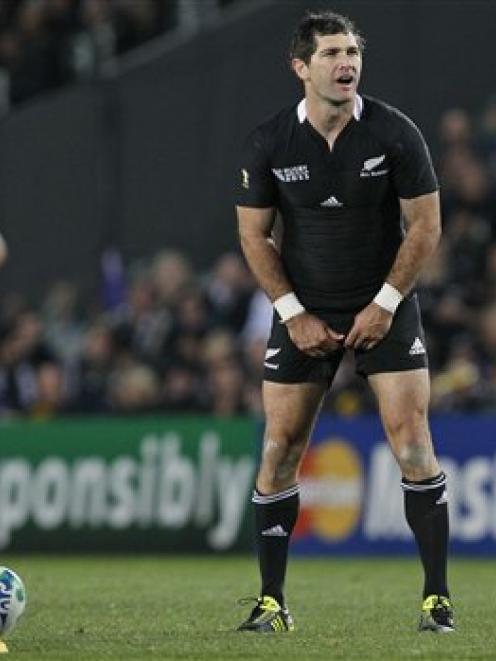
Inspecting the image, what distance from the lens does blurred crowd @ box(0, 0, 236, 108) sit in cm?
1942

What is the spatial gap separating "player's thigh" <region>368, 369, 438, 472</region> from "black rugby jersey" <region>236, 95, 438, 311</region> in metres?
0.38

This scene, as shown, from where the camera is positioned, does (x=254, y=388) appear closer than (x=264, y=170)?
No

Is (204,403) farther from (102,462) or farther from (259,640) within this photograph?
(259,640)

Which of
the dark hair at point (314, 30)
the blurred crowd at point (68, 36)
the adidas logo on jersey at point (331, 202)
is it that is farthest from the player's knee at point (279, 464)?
the blurred crowd at point (68, 36)

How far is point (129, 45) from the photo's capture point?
19594 millimetres

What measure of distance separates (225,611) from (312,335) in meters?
1.96

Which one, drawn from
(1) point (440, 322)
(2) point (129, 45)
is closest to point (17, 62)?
(2) point (129, 45)

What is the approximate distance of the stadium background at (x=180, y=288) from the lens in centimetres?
1484

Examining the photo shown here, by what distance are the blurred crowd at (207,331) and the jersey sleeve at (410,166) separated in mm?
6648

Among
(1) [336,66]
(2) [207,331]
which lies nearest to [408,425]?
(1) [336,66]

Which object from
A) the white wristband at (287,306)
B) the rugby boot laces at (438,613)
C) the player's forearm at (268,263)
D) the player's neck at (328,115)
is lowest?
the rugby boot laces at (438,613)

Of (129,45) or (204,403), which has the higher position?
(129,45)

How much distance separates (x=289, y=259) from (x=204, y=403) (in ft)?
25.4

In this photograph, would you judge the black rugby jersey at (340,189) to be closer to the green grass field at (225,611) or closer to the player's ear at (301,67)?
the player's ear at (301,67)
